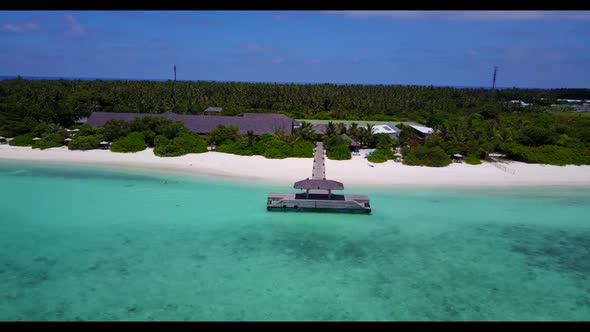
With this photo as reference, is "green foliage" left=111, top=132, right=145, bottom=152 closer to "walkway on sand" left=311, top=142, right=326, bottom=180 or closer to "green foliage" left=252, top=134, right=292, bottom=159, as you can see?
"green foliage" left=252, top=134, right=292, bottom=159

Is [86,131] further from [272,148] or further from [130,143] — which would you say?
[272,148]

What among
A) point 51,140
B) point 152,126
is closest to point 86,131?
point 51,140

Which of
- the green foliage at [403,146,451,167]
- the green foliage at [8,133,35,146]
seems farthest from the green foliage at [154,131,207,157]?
the green foliage at [403,146,451,167]

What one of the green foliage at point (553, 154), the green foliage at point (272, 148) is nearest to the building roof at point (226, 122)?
the green foliage at point (272, 148)

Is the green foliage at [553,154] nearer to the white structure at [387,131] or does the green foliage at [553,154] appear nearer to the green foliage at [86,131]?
the white structure at [387,131]
